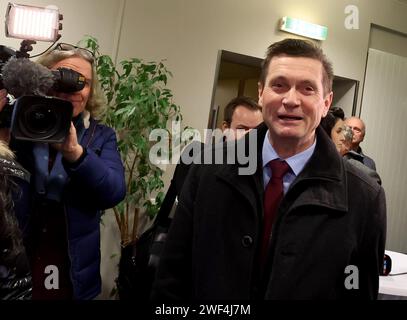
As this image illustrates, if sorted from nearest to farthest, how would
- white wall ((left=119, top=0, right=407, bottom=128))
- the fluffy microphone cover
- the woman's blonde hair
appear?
the fluffy microphone cover < the woman's blonde hair < white wall ((left=119, top=0, right=407, bottom=128))

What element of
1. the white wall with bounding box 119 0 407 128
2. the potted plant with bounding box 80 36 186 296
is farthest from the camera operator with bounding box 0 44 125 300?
the white wall with bounding box 119 0 407 128

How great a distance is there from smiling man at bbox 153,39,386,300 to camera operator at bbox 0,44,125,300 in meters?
0.32

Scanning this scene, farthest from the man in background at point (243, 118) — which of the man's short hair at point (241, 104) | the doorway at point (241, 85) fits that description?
the doorway at point (241, 85)

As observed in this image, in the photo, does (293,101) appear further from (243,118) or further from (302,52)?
(243,118)

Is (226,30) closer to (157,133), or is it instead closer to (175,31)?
(175,31)

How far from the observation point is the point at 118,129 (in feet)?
9.78

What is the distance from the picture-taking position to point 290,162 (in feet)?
3.50

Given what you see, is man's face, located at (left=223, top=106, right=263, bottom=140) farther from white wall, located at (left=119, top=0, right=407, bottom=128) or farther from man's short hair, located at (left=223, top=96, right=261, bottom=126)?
white wall, located at (left=119, top=0, right=407, bottom=128)

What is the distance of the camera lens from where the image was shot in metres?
1.12

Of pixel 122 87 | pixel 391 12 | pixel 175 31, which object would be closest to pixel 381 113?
pixel 391 12

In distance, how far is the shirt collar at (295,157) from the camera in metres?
1.07

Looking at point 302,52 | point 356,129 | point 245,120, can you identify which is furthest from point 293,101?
point 356,129

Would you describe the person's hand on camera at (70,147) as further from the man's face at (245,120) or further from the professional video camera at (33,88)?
the man's face at (245,120)

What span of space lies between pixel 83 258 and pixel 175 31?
7.85 feet
